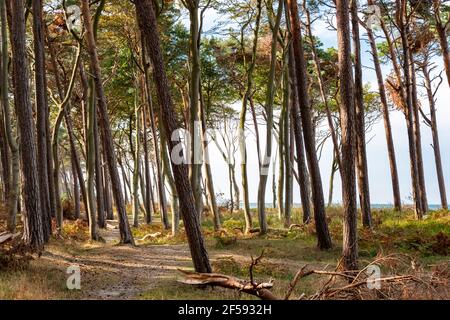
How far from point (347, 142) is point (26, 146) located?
6411 mm

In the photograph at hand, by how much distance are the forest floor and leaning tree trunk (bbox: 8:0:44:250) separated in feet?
2.02

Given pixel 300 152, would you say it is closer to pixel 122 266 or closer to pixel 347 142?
pixel 347 142

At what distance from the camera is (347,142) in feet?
25.8

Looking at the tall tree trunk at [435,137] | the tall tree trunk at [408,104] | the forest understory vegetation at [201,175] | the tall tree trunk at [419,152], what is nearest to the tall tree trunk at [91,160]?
the forest understory vegetation at [201,175]

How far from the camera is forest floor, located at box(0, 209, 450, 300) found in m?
6.96

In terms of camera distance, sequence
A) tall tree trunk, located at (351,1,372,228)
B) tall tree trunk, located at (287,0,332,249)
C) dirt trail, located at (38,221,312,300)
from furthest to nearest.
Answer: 1. tall tree trunk, located at (351,1,372,228)
2. tall tree trunk, located at (287,0,332,249)
3. dirt trail, located at (38,221,312,300)

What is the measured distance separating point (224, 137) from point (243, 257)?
19136 millimetres

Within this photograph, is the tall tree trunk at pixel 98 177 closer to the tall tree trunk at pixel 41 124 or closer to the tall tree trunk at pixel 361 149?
the tall tree trunk at pixel 41 124

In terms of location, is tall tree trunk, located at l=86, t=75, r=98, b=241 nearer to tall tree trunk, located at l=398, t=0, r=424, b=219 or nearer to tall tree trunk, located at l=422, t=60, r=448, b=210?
tall tree trunk, located at l=398, t=0, r=424, b=219

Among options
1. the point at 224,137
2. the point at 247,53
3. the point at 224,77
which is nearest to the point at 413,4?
the point at 247,53

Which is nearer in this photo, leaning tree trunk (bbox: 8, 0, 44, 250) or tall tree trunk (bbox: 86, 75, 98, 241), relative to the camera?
leaning tree trunk (bbox: 8, 0, 44, 250)

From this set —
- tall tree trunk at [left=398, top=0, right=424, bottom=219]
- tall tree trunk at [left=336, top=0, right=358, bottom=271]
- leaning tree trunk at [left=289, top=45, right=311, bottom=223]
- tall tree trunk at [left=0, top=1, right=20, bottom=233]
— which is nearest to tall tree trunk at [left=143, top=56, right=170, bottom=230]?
leaning tree trunk at [left=289, top=45, right=311, bottom=223]

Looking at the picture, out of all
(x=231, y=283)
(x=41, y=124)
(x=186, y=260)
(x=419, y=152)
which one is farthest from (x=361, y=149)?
(x=41, y=124)

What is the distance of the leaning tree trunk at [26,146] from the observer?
9656 mm
